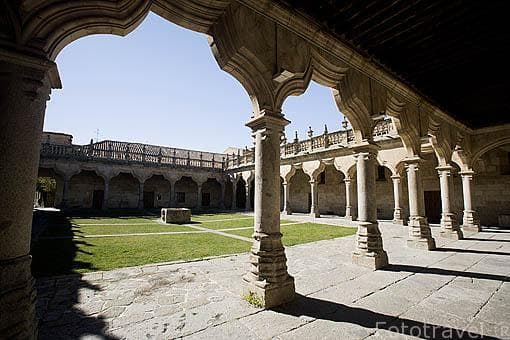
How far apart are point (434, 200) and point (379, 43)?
13.1 m

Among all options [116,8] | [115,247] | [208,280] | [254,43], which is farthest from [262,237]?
[115,247]

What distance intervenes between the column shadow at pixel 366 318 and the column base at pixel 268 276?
0.44 feet

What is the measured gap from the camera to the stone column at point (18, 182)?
1868mm

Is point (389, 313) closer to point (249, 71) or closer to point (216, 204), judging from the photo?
point (249, 71)

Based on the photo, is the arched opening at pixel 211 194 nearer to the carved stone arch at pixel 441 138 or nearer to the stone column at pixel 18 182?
the carved stone arch at pixel 441 138

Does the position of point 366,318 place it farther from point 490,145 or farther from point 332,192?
point 332,192

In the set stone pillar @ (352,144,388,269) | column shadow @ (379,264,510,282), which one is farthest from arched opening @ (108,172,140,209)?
column shadow @ (379,264,510,282)

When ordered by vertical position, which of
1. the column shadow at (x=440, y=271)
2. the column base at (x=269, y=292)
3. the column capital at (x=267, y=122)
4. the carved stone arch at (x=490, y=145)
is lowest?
the column shadow at (x=440, y=271)

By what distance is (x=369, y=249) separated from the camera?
475 centimetres

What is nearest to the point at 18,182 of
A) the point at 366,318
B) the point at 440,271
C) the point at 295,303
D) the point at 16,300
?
the point at 16,300

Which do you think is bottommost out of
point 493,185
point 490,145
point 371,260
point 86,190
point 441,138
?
point 371,260

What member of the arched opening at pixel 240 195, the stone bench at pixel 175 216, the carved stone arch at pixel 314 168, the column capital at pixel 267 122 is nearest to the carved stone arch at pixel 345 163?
the carved stone arch at pixel 314 168

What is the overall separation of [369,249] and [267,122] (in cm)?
324

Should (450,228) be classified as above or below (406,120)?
below
